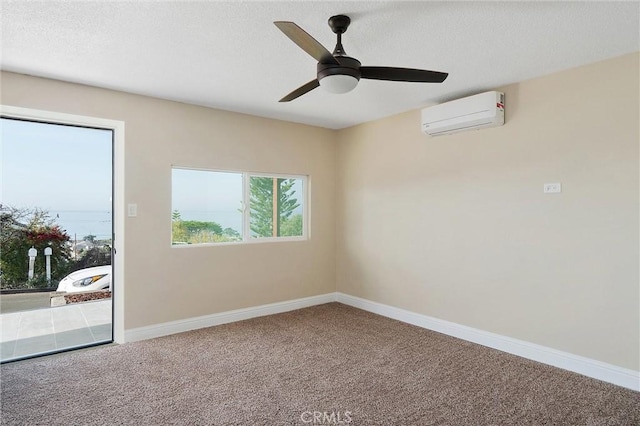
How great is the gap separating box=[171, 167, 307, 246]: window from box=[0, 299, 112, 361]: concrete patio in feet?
3.82

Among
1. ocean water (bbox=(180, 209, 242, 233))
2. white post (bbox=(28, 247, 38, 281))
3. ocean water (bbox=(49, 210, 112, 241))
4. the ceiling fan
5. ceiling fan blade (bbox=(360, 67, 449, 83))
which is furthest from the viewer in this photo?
ocean water (bbox=(180, 209, 242, 233))

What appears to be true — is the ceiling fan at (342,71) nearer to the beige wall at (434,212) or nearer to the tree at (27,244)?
the beige wall at (434,212)

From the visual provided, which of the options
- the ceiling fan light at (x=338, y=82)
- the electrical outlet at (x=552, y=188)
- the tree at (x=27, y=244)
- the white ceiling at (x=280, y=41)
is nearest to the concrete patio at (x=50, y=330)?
the tree at (x=27, y=244)

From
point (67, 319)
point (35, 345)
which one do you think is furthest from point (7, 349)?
point (67, 319)

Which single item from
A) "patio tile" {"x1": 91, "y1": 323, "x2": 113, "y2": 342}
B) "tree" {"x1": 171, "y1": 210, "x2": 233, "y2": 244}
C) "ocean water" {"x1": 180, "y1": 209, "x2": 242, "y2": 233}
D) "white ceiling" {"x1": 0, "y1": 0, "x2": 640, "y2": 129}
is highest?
"white ceiling" {"x1": 0, "y1": 0, "x2": 640, "y2": 129}

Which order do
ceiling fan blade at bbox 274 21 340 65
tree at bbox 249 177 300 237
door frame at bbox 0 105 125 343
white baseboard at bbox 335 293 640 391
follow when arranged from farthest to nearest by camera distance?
tree at bbox 249 177 300 237
door frame at bbox 0 105 125 343
white baseboard at bbox 335 293 640 391
ceiling fan blade at bbox 274 21 340 65

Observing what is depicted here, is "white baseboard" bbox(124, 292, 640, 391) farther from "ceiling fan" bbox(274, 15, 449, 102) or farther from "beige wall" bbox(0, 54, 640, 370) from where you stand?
"ceiling fan" bbox(274, 15, 449, 102)

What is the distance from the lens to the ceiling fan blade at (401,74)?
219 cm

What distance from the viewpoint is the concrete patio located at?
10.8 feet

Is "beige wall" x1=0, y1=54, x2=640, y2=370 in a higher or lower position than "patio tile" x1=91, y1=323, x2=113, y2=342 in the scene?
higher

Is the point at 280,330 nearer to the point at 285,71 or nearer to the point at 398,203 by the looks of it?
the point at 398,203

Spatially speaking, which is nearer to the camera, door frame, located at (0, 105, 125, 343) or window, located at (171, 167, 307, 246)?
door frame, located at (0, 105, 125, 343)

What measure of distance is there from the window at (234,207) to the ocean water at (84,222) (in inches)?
23.8

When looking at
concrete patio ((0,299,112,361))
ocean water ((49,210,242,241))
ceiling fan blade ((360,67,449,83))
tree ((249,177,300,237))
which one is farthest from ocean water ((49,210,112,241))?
ceiling fan blade ((360,67,449,83))
